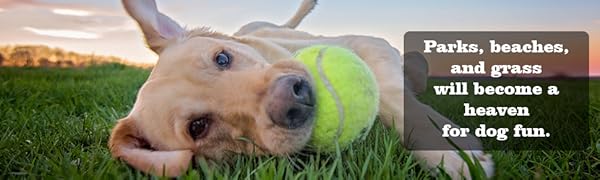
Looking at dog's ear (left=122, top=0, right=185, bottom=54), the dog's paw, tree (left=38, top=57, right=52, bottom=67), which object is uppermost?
dog's ear (left=122, top=0, right=185, bottom=54)

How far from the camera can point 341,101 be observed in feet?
5.73

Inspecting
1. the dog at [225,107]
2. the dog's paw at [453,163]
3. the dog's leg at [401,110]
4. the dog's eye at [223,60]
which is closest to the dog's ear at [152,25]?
the dog at [225,107]

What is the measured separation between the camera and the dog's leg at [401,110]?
1.71m

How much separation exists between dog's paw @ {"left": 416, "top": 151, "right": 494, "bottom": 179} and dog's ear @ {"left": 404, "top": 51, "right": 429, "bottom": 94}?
1.12 m

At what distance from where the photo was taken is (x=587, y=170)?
72.0 inches

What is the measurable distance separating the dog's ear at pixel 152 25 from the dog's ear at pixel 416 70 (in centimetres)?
104

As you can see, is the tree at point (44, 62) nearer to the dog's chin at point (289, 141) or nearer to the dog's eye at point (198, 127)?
the dog's eye at point (198, 127)

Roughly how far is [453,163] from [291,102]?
1.45 ft

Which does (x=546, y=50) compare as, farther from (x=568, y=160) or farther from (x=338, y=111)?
(x=338, y=111)

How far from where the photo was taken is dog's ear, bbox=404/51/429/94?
291 centimetres

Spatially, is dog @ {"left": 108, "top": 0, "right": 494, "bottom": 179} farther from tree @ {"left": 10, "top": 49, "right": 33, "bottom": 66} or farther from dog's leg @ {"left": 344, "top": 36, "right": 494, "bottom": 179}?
tree @ {"left": 10, "top": 49, "right": 33, "bottom": 66}

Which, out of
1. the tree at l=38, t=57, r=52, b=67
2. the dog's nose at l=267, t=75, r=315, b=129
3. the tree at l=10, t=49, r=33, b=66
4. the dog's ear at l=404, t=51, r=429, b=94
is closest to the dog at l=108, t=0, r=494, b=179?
the dog's nose at l=267, t=75, r=315, b=129

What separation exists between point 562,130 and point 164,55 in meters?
1.37

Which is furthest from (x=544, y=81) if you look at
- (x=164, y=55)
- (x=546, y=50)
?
(x=164, y=55)
